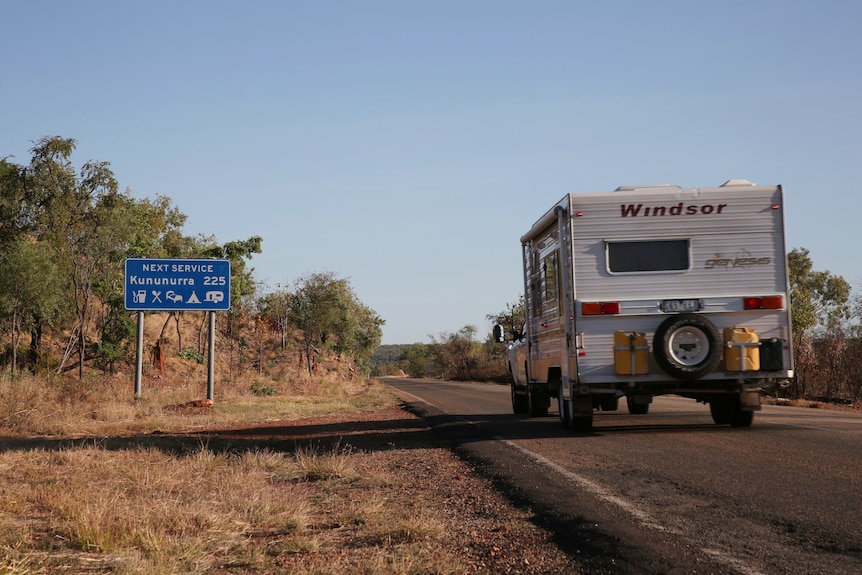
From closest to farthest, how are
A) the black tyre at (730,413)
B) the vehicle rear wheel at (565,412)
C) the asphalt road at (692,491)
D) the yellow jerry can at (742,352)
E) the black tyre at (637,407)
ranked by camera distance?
the asphalt road at (692,491), the yellow jerry can at (742,352), the black tyre at (730,413), the vehicle rear wheel at (565,412), the black tyre at (637,407)

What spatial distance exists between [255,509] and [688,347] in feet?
23.7

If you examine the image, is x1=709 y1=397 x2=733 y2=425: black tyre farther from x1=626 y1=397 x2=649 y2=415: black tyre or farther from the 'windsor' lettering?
the 'windsor' lettering

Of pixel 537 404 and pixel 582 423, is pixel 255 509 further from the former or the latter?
pixel 537 404

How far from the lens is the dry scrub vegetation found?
18.9ft

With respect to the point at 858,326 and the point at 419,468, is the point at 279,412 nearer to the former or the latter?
the point at 419,468

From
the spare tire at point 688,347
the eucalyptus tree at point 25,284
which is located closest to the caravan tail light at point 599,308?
the spare tire at point 688,347

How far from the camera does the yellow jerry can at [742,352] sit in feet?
41.1

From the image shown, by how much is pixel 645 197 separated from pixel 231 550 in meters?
8.64

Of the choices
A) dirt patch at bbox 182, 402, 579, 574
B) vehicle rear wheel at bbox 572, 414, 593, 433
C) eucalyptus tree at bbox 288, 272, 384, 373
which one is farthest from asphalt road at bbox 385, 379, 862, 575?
eucalyptus tree at bbox 288, 272, 384, 373

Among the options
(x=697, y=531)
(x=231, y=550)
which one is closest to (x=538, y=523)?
(x=697, y=531)

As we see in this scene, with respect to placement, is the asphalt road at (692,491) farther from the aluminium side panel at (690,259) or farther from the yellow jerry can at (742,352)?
the aluminium side panel at (690,259)

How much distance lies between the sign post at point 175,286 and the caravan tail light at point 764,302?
16.1 metres

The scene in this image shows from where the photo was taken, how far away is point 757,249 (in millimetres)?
12820

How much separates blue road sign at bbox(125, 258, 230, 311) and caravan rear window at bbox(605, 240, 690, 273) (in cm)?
1501
